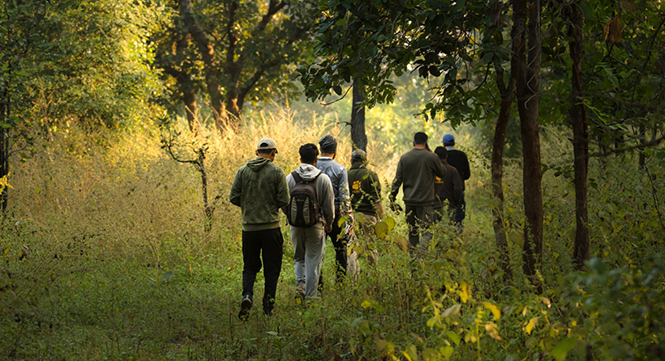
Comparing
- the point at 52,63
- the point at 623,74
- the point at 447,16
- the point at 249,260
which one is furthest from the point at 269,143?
the point at 52,63

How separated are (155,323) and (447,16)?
414cm

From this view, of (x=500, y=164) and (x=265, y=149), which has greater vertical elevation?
(x=265, y=149)

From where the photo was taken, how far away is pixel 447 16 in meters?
5.24

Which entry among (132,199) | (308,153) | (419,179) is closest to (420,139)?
(419,179)

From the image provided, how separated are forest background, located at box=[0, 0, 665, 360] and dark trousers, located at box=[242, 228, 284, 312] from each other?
11.1 inches

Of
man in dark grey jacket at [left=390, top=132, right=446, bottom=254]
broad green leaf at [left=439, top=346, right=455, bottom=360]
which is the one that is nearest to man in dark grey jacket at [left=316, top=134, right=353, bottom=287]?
man in dark grey jacket at [left=390, top=132, right=446, bottom=254]

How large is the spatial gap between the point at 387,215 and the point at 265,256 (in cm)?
150

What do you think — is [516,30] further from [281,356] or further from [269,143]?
[281,356]

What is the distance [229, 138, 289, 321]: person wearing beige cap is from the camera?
22.9ft

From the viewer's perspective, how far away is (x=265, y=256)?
280 inches

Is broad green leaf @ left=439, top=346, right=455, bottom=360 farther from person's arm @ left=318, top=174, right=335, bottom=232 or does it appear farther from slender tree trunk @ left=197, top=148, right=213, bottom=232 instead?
slender tree trunk @ left=197, top=148, right=213, bottom=232

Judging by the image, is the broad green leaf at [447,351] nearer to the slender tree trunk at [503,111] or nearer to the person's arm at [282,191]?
the slender tree trunk at [503,111]

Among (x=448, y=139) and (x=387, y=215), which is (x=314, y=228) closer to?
(x=387, y=215)

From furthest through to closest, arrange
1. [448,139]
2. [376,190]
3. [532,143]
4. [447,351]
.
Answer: [448,139], [376,190], [532,143], [447,351]
